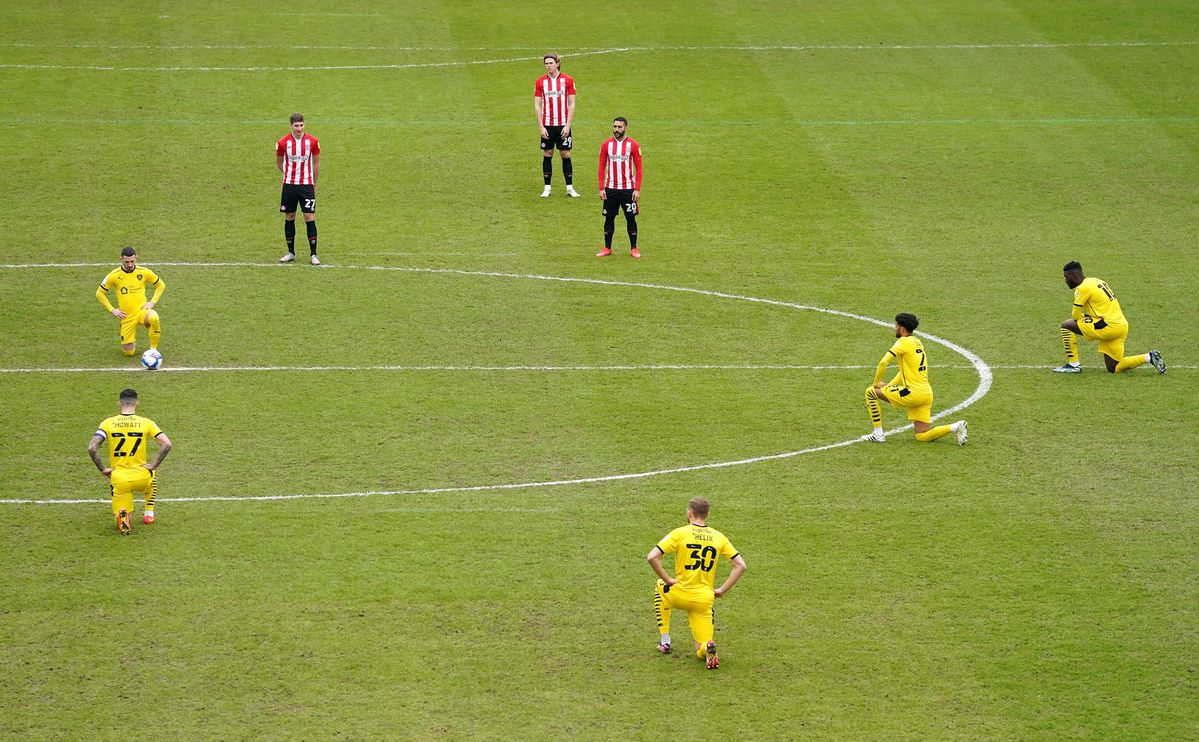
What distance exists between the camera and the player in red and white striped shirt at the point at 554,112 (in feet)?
101

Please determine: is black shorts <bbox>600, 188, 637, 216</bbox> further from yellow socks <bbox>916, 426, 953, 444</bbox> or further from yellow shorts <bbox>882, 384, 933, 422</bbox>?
yellow socks <bbox>916, 426, 953, 444</bbox>

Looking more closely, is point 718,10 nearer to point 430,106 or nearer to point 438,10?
point 438,10

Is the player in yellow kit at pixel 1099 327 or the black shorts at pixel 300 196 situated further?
the black shorts at pixel 300 196

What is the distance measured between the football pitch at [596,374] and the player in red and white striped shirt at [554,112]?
1.06 metres

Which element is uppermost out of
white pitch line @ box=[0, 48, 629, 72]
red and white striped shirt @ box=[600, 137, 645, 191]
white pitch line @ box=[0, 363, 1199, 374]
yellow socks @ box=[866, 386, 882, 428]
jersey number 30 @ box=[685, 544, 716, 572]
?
white pitch line @ box=[0, 48, 629, 72]

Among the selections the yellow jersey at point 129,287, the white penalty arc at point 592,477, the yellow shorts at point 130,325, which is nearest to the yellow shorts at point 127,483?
the white penalty arc at point 592,477

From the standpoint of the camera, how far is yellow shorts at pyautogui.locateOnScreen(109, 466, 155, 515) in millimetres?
16406

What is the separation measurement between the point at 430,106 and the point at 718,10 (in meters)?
10.4

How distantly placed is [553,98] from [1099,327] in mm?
12337

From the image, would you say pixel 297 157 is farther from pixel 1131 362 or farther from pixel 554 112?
pixel 1131 362

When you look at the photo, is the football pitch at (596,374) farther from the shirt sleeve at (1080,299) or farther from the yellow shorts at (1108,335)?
the shirt sleeve at (1080,299)

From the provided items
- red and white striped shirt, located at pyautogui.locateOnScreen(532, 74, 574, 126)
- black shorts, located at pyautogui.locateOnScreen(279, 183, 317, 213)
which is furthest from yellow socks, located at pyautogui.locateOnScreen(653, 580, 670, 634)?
red and white striped shirt, located at pyautogui.locateOnScreen(532, 74, 574, 126)

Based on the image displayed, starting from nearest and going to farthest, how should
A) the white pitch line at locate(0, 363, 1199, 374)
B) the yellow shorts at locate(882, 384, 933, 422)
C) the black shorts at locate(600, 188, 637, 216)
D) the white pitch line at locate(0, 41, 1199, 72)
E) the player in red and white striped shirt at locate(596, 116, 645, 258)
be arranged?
1. the yellow shorts at locate(882, 384, 933, 422)
2. the white pitch line at locate(0, 363, 1199, 374)
3. the player in red and white striped shirt at locate(596, 116, 645, 258)
4. the black shorts at locate(600, 188, 637, 216)
5. the white pitch line at locate(0, 41, 1199, 72)

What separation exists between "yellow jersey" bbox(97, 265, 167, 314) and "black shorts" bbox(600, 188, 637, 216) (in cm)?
824
